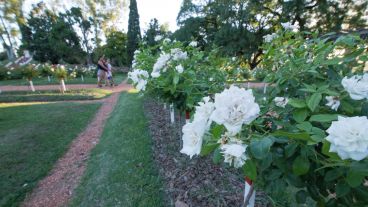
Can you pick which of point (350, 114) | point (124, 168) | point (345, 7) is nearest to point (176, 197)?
point (124, 168)

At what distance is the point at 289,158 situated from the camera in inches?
35.0

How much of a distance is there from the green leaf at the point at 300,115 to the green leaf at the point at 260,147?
0.75 ft

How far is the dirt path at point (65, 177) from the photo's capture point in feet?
8.66

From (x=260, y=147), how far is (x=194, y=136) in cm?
23

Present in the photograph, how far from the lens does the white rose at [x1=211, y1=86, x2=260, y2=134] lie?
0.65m

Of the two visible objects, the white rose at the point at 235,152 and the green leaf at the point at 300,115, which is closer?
the white rose at the point at 235,152

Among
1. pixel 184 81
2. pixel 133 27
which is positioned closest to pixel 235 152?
pixel 184 81

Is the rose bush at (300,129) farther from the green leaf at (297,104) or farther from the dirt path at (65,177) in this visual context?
the dirt path at (65,177)

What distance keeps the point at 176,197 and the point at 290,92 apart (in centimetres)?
164

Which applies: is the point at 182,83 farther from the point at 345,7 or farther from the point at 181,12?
the point at 181,12

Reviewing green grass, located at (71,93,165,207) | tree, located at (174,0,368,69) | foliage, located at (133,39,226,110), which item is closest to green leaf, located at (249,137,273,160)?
foliage, located at (133,39,226,110)

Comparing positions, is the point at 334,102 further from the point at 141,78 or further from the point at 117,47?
the point at 117,47

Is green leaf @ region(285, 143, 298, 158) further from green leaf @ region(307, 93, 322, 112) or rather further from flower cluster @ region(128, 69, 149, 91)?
flower cluster @ region(128, 69, 149, 91)

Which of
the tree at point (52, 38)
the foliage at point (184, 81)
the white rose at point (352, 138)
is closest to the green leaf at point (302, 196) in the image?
the white rose at point (352, 138)
